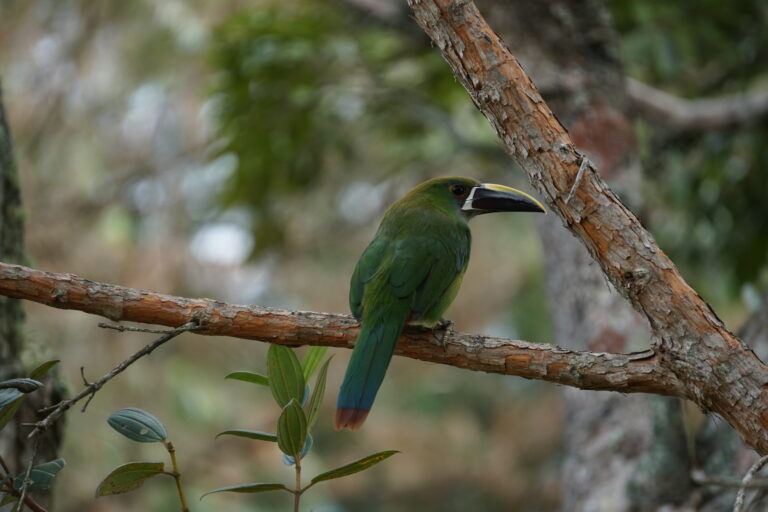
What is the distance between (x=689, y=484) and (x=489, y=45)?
6.85ft

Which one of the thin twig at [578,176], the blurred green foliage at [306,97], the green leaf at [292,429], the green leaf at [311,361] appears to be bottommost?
the green leaf at [292,429]

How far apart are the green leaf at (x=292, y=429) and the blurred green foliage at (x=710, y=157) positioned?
346cm

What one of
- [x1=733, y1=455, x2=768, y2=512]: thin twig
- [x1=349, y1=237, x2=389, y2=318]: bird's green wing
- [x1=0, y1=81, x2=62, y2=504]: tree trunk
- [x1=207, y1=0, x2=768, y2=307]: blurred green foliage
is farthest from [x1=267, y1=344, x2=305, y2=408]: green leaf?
[x1=207, y1=0, x2=768, y2=307]: blurred green foliage

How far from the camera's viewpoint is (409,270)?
278 cm

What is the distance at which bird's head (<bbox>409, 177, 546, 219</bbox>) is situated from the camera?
3231mm

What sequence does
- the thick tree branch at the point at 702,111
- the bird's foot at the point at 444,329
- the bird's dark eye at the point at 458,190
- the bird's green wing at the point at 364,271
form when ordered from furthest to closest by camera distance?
1. the thick tree branch at the point at 702,111
2. the bird's dark eye at the point at 458,190
3. the bird's green wing at the point at 364,271
4. the bird's foot at the point at 444,329

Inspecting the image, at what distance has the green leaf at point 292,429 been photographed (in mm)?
1773

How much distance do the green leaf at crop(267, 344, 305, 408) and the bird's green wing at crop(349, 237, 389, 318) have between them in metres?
0.65

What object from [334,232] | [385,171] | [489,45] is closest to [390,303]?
[489,45]

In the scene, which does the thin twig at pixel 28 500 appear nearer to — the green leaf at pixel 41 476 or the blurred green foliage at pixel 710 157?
the green leaf at pixel 41 476

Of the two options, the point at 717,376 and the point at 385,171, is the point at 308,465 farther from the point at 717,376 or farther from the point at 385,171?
the point at 717,376

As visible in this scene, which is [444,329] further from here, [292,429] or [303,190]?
[303,190]

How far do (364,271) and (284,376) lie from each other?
0.91 m

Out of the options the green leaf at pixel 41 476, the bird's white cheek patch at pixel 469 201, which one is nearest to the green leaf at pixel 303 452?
the green leaf at pixel 41 476
